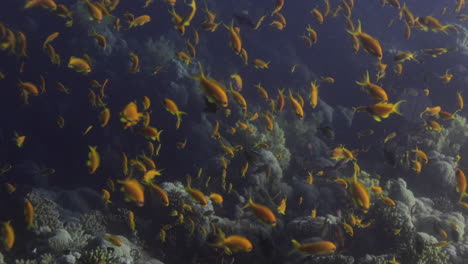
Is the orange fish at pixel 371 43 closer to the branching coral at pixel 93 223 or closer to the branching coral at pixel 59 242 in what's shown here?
A: the branching coral at pixel 59 242

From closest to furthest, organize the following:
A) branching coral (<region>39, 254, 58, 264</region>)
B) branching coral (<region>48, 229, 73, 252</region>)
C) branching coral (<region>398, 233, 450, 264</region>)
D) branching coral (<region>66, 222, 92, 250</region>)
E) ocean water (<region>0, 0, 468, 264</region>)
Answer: branching coral (<region>39, 254, 58, 264</region>)
branching coral (<region>48, 229, 73, 252</region>)
branching coral (<region>66, 222, 92, 250</region>)
ocean water (<region>0, 0, 468, 264</region>)
branching coral (<region>398, 233, 450, 264</region>)

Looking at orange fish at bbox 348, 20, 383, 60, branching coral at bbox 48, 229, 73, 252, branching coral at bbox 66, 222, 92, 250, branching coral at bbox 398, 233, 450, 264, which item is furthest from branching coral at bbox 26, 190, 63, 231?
branching coral at bbox 398, 233, 450, 264

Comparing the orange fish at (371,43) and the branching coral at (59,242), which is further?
the branching coral at (59,242)

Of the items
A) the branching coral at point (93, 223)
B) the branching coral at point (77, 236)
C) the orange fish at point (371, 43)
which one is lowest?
the branching coral at point (93, 223)

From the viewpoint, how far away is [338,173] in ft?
34.9

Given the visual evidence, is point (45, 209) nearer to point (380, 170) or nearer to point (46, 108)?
point (46, 108)

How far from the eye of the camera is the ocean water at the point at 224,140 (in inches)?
258

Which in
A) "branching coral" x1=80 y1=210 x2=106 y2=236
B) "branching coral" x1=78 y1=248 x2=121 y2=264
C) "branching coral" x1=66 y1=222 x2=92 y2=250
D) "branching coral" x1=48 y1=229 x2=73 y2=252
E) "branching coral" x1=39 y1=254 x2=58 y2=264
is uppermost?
"branching coral" x1=78 y1=248 x2=121 y2=264

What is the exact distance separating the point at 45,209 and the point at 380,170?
35.6 ft

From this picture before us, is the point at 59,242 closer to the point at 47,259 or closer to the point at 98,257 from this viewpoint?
the point at 47,259

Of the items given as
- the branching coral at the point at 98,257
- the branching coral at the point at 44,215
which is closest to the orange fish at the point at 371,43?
the branching coral at the point at 98,257

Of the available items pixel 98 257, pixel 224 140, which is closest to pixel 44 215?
pixel 98 257

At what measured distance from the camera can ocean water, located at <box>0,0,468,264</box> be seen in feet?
21.5

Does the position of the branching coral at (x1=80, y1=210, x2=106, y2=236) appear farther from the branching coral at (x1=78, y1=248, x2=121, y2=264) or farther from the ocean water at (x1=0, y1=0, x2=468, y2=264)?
the branching coral at (x1=78, y1=248, x2=121, y2=264)
